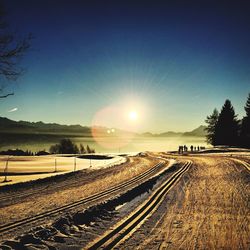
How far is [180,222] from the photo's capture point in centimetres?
788

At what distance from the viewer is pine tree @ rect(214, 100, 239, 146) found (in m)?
62.9

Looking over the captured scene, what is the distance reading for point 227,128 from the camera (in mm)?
63406

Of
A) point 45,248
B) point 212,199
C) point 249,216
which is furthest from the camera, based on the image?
point 212,199

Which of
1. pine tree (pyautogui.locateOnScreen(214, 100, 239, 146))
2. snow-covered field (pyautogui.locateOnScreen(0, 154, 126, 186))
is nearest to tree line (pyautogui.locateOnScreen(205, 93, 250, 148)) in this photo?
pine tree (pyautogui.locateOnScreen(214, 100, 239, 146))

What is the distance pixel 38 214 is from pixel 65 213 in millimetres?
872

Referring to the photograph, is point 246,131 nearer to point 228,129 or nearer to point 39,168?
point 228,129

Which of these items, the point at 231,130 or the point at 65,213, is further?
the point at 231,130

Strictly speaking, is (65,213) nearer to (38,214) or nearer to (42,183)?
(38,214)

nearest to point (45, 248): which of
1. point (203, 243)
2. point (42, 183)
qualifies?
point (203, 243)

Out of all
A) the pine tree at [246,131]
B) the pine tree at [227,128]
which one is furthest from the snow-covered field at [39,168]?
the pine tree at [227,128]

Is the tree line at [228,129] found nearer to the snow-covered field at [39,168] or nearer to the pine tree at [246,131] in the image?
the pine tree at [246,131]

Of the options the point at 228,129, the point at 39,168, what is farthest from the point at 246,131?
the point at 39,168

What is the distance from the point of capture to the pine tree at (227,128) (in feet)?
206

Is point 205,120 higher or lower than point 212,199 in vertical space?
higher
